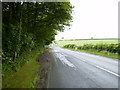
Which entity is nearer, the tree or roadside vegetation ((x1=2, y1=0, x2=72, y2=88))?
roadside vegetation ((x1=2, y1=0, x2=72, y2=88))

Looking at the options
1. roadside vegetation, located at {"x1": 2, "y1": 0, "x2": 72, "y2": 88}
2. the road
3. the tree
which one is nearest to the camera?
roadside vegetation, located at {"x1": 2, "y1": 0, "x2": 72, "y2": 88}

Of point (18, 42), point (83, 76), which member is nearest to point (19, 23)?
point (18, 42)

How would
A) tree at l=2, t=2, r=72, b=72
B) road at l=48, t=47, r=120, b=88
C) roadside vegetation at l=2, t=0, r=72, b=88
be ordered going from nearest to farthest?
roadside vegetation at l=2, t=0, r=72, b=88 < road at l=48, t=47, r=120, b=88 < tree at l=2, t=2, r=72, b=72

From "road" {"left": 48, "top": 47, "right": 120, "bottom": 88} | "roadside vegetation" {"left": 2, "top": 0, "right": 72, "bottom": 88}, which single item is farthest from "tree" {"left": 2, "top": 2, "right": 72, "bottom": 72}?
"road" {"left": 48, "top": 47, "right": 120, "bottom": 88}

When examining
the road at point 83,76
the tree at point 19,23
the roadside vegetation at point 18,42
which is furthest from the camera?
the tree at point 19,23

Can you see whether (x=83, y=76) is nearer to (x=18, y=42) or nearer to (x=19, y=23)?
(x=18, y=42)

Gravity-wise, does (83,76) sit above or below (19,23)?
below

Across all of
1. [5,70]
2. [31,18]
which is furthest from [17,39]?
[31,18]

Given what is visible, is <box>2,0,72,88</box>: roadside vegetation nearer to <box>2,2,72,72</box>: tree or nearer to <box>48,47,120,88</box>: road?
<box>2,2,72,72</box>: tree

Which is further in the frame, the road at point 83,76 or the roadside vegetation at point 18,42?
the road at point 83,76

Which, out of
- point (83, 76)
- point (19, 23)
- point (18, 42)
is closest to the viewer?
point (83, 76)

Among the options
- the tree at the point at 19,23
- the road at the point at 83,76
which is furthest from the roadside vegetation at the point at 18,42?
the road at the point at 83,76

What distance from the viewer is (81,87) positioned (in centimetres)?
470

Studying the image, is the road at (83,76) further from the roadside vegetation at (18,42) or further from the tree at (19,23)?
the tree at (19,23)
